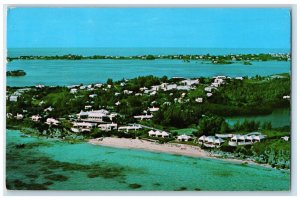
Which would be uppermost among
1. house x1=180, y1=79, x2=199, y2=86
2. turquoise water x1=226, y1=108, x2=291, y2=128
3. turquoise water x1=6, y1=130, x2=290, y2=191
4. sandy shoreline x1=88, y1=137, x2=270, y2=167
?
house x1=180, y1=79, x2=199, y2=86

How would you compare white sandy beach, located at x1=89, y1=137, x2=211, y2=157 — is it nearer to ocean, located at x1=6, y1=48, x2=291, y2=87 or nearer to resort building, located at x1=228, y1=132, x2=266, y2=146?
resort building, located at x1=228, y1=132, x2=266, y2=146

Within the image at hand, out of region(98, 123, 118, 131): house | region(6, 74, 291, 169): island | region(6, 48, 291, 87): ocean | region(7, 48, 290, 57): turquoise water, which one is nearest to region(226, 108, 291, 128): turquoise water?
region(6, 74, 291, 169): island

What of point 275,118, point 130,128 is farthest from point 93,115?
point 275,118

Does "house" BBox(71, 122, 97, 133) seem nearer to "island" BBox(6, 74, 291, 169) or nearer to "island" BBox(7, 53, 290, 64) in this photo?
"island" BBox(6, 74, 291, 169)

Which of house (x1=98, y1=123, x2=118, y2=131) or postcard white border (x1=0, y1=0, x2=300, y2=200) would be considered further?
house (x1=98, y1=123, x2=118, y2=131)

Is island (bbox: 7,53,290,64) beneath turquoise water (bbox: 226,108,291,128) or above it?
above

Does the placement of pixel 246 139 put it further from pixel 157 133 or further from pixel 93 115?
pixel 93 115

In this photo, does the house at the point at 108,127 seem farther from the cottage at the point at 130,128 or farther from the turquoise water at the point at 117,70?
the turquoise water at the point at 117,70
